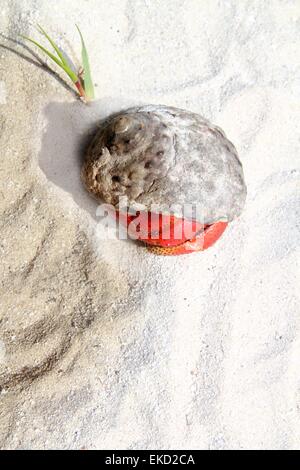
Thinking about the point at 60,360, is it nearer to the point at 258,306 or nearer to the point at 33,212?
the point at 33,212

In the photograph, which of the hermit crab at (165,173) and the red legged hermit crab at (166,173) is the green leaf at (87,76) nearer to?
the hermit crab at (165,173)

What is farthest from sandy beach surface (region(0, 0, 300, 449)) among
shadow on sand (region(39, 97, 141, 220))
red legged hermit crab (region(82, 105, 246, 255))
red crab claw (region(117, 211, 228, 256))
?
red legged hermit crab (region(82, 105, 246, 255))

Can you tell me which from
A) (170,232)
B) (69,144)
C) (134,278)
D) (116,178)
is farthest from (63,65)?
(134,278)

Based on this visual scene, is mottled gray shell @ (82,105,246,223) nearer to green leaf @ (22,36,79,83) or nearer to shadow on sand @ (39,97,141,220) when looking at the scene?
shadow on sand @ (39,97,141,220)

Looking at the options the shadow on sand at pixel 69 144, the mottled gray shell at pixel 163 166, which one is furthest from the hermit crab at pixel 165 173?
the shadow on sand at pixel 69 144

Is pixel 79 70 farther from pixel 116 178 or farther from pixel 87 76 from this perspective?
pixel 116 178

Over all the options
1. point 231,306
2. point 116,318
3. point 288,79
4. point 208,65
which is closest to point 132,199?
point 116,318

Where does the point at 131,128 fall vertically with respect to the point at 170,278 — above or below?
above

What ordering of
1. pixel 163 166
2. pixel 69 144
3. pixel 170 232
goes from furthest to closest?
pixel 69 144 < pixel 170 232 < pixel 163 166
